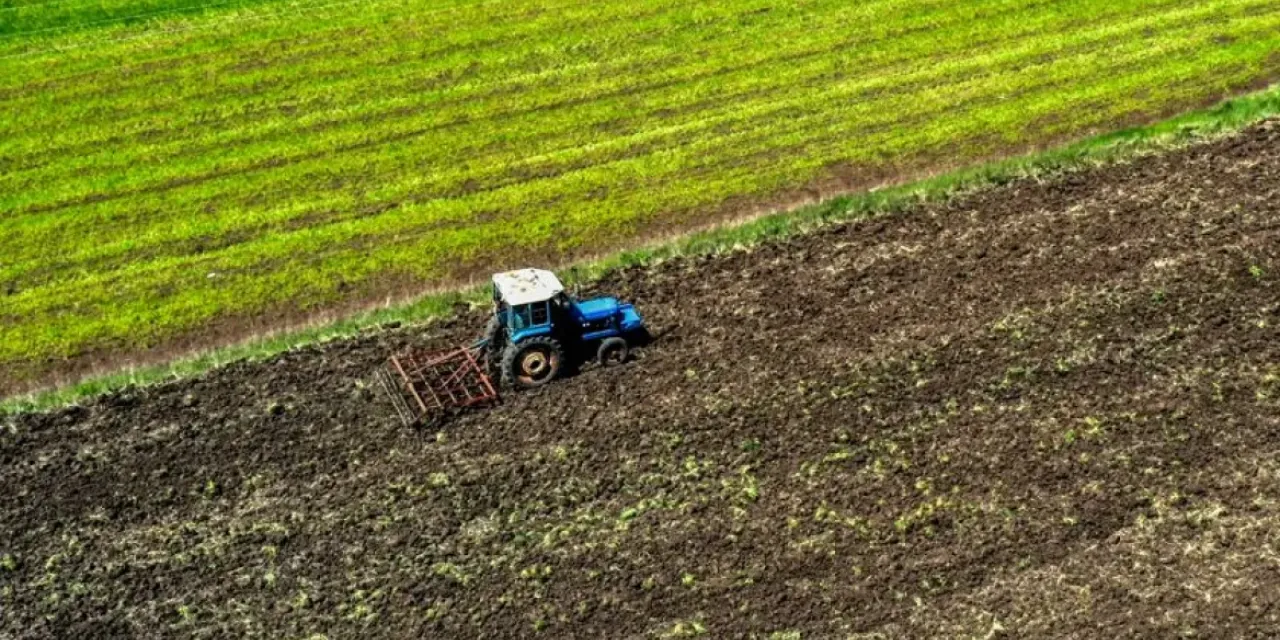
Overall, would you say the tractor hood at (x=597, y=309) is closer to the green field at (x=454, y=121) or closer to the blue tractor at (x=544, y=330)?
the blue tractor at (x=544, y=330)

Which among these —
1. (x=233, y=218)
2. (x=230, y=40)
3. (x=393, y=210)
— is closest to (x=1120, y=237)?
(x=393, y=210)

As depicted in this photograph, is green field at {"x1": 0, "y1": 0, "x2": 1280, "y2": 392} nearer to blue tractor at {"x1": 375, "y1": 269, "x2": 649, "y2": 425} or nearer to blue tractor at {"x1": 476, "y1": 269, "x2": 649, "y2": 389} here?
blue tractor at {"x1": 375, "y1": 269, "x2": 649, "y2": 425}

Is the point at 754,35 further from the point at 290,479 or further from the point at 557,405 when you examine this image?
the point at 290,479

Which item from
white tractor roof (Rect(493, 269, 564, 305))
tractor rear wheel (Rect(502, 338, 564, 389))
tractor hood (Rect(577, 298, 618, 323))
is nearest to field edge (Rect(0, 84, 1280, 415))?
tractor hood (Rect(577, 298, 618, 323))

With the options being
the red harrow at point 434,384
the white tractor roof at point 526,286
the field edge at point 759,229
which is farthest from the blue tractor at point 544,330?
the field edge at point 759,229

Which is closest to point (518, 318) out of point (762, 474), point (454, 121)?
point (762, 474)

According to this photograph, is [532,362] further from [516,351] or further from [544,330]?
[544,330]
